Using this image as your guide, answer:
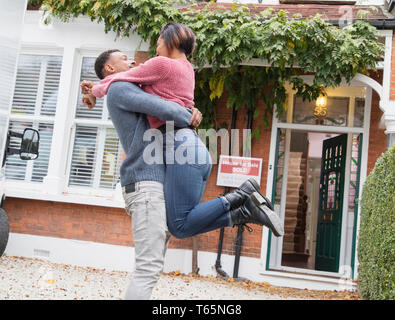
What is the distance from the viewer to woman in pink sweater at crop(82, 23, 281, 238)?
7.72 feet

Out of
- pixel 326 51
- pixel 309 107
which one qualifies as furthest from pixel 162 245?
pixel 309 107

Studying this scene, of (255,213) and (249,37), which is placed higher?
(249,37)

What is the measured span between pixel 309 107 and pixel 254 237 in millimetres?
2570

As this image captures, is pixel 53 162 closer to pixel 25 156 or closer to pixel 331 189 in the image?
pixel 25 156

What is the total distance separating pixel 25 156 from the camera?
4.62m

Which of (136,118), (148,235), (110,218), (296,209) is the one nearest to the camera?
(148,235)

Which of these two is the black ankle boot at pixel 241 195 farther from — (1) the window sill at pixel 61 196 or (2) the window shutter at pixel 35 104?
(2) the window shutter at pixel 35 104

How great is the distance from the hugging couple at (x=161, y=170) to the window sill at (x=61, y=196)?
4.60 m

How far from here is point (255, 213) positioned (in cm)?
254

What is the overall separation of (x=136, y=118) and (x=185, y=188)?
475 millimetres

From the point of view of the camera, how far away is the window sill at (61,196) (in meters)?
6.99

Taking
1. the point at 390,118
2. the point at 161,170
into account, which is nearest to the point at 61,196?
the point at 390,118

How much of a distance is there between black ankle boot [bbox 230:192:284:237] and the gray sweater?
48cm

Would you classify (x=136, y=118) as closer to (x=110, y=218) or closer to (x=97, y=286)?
(x=97, y=286)
